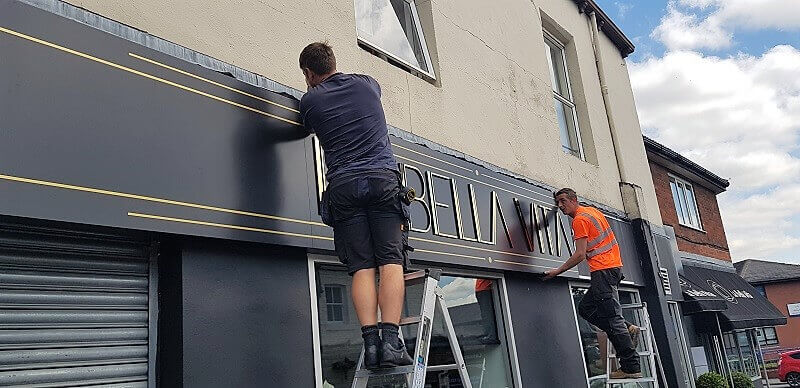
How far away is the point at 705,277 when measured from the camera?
44.5ft

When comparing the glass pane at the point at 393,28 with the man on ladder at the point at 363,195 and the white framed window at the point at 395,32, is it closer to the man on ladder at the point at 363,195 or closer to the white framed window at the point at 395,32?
the white framed window at the point at 395,32

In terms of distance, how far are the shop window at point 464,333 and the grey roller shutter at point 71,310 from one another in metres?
1.30

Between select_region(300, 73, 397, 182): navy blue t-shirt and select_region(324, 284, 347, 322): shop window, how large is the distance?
38.8 inches

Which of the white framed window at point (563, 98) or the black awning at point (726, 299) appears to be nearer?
the white framed window at point (563, 98)

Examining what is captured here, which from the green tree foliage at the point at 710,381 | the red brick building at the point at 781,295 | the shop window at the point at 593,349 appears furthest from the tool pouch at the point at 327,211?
the red brick building at the point at 781,295

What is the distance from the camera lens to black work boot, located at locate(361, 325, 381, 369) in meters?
3.16

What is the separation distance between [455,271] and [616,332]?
191 cm

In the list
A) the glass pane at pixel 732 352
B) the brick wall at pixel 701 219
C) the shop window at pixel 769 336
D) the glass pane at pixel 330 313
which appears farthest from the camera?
the shop window at pixel 769 336

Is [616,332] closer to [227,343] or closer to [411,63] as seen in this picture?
[411,63]

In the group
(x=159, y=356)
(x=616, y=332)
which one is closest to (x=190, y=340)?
(x=159, y=356)

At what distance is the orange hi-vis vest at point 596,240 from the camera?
6.45 metres

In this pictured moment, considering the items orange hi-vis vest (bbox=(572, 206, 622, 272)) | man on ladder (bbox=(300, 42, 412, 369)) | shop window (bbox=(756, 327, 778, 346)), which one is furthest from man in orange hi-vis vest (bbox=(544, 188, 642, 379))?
shop window (bbox=(756, 327, 778, 346))

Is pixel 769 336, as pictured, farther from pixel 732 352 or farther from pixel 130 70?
pixel 130 70

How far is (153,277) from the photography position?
3.26 meters
